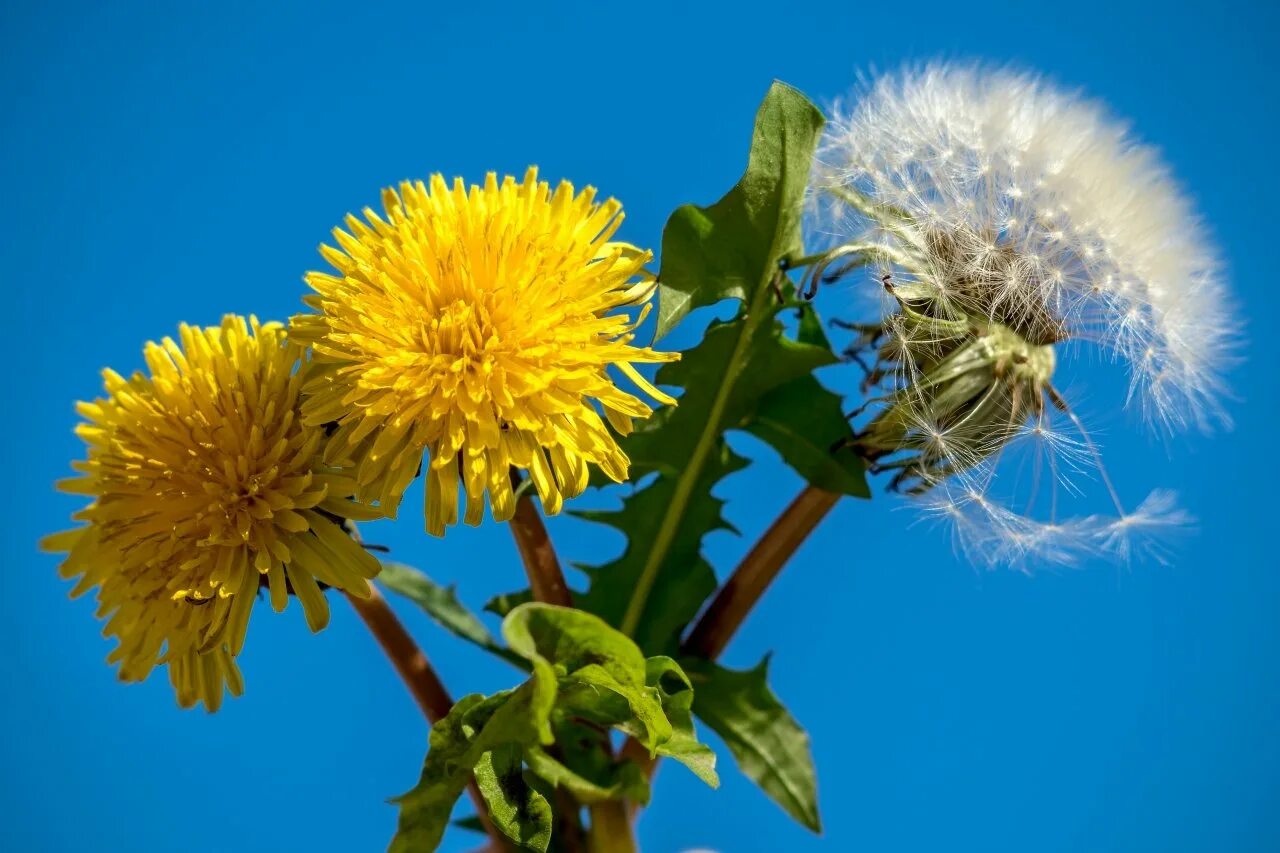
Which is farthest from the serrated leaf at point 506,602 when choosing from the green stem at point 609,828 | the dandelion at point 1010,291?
the dandelion at point 1010,291

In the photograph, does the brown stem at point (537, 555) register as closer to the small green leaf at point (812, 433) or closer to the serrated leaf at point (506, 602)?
the serrated leaf at point (506, 602)

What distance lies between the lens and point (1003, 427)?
612 millimetres

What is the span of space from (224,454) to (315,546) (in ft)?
0.21

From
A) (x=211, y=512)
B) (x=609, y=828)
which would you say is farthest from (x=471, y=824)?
(x=211, y=512)

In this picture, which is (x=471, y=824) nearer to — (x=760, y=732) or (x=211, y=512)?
(x=760, y=732)

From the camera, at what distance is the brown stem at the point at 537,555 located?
644 mm

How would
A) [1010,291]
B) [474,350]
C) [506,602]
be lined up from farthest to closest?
[506,602], [1010,291], [474,350]

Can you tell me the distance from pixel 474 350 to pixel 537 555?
181mm

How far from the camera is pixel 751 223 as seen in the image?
0.63 metres

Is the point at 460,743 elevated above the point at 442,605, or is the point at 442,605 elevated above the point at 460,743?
the point at 442,605

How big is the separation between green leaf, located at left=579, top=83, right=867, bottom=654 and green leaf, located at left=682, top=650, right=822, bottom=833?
0.12 ft

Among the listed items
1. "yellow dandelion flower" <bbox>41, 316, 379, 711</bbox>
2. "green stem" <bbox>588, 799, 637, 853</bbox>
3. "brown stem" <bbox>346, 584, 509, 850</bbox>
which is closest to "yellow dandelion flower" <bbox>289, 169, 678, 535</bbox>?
"yellow dandelion flower" <bbox>41, 316, 379, 711</bbox>

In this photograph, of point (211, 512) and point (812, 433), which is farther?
point (812, 433)

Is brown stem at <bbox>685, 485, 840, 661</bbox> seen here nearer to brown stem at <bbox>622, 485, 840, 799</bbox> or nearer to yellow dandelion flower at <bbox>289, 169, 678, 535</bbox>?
brown stem at <bbox>622, 485, 840, 799</bbox>
